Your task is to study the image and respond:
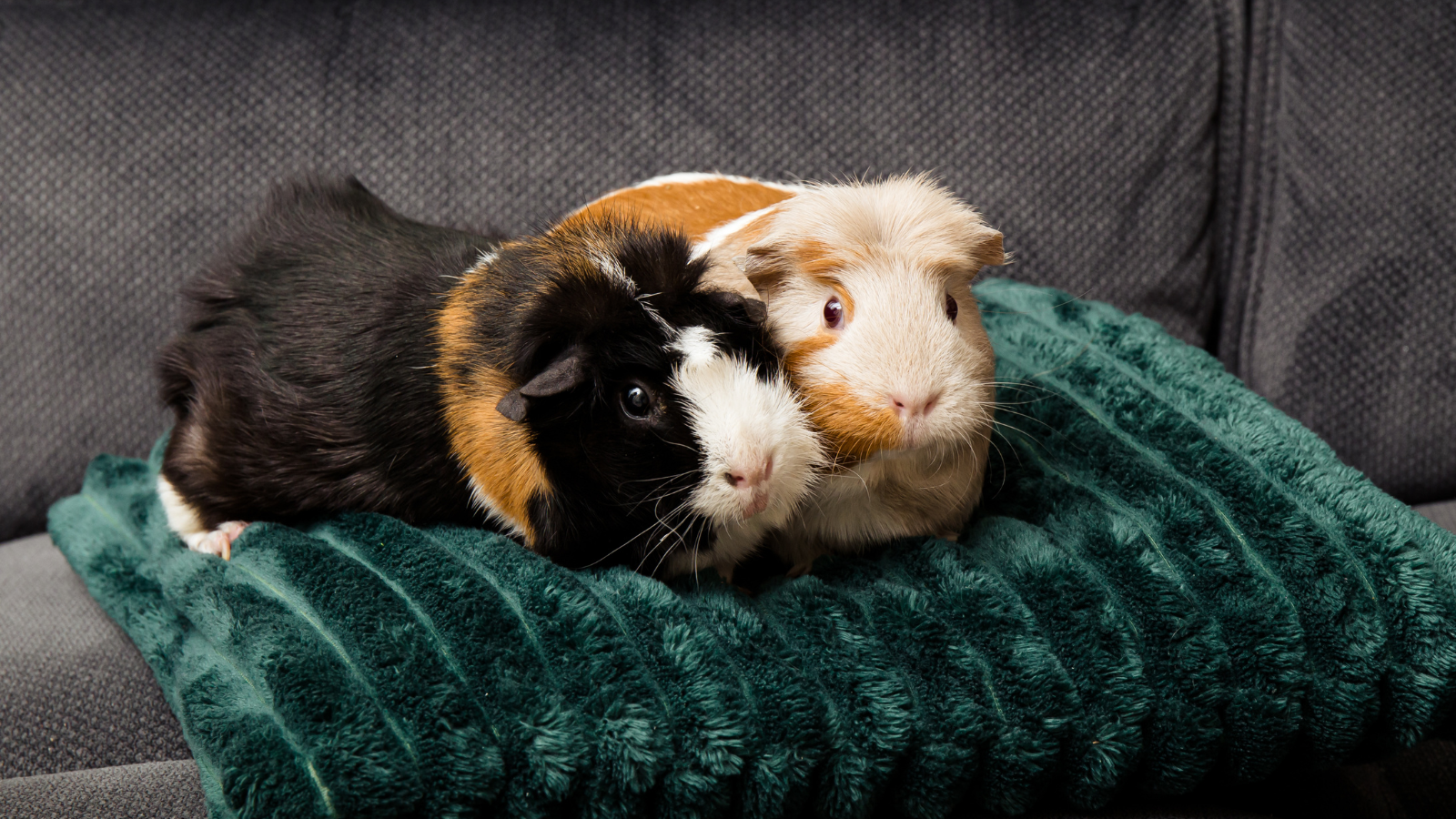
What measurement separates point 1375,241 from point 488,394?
1.39 metres

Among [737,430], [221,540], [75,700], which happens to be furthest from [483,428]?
[75,700]

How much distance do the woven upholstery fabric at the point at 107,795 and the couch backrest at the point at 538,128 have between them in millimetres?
915

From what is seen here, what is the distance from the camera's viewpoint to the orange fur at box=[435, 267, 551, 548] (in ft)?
2.99

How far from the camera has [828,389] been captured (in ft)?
2.86

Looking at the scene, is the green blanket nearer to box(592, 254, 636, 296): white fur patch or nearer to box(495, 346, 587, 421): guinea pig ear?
box(495, 346, 587, 421): guinea pig ear

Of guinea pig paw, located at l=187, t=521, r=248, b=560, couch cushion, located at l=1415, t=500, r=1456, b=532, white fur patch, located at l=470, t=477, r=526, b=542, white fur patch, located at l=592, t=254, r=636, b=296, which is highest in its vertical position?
white fur patch, located at l=592, t=254, r=636, b=296

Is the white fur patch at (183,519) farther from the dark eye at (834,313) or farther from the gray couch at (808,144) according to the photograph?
the dark eye at (834,313)

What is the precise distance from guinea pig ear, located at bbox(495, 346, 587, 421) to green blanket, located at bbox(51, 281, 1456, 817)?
0.15 m

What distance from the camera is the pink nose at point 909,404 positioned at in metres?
0.84

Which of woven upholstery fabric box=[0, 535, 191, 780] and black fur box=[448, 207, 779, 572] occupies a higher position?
black fur box=[448, 207, 779, 572]

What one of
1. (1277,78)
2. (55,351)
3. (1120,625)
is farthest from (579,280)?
(1277,78)

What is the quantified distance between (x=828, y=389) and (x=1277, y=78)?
1.17 m

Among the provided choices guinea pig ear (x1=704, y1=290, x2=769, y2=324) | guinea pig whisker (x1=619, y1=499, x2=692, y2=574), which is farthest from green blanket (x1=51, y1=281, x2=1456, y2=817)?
guinea pig ear (x1=704, y1=290, x2=769, y2=324)

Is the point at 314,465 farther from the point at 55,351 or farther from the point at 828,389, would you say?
the point at 55,351
